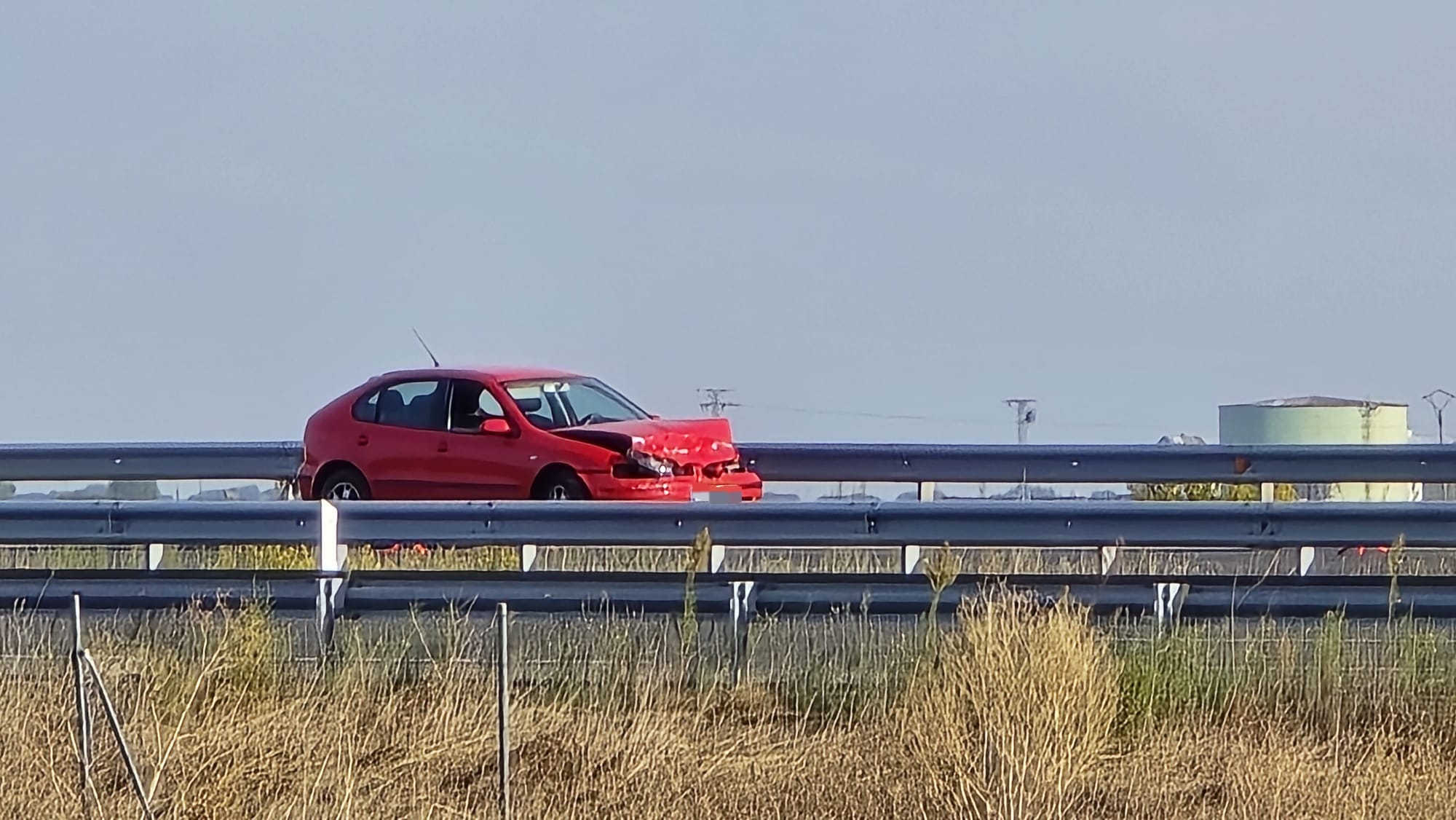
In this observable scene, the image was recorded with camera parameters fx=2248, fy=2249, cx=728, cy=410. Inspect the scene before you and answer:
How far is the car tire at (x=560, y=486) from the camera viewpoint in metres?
15.1

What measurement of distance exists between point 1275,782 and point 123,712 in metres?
4.29

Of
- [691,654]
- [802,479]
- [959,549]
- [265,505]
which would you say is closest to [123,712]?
[691,654]

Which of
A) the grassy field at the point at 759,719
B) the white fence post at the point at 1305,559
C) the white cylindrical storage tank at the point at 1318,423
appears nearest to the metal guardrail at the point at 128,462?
the grassy field at the point at 759,719

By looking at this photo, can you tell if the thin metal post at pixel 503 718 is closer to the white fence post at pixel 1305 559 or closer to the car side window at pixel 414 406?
the white fence post at pixel 1305 559

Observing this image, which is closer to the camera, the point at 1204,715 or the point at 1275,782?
the point at 1275,782

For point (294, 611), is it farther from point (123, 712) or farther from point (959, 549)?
point (959, 549)

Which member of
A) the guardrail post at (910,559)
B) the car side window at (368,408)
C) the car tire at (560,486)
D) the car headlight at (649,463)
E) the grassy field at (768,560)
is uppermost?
the car side window at (368,408)

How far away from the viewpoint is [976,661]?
7.68 m

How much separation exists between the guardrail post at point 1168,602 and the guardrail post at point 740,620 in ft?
5.75

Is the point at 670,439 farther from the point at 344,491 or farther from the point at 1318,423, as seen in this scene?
the point at 1318,423

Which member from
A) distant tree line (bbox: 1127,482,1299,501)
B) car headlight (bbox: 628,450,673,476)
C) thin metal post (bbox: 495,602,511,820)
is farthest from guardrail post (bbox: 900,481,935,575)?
distant tree line (bbox: 1127,482,1299,501)

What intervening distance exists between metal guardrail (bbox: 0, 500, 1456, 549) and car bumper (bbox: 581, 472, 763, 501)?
2.92 meters

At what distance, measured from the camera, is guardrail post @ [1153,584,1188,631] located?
9617 mm

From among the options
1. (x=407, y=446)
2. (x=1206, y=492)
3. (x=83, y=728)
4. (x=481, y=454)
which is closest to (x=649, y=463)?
(x=481, y=454)
